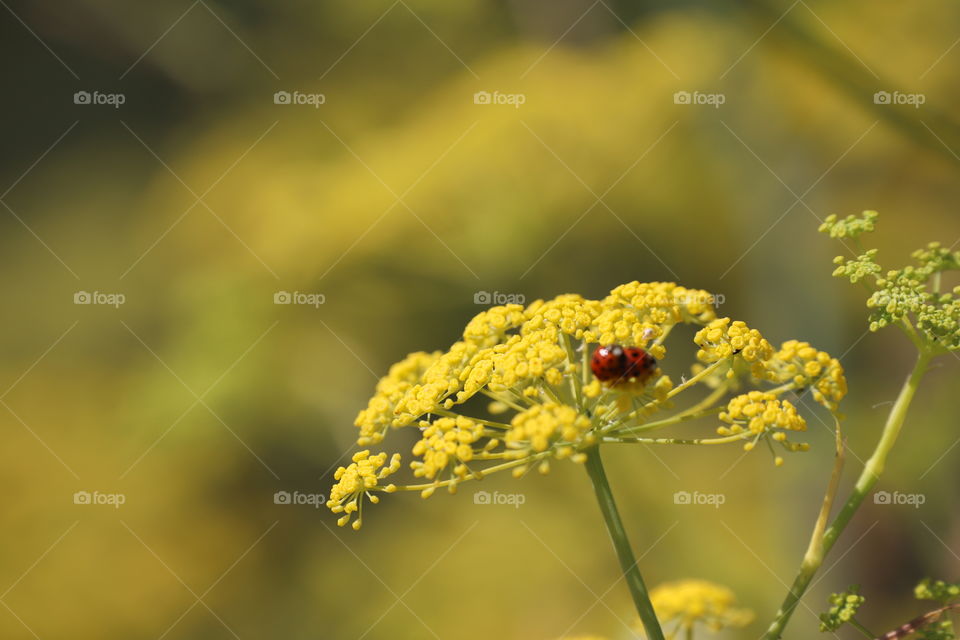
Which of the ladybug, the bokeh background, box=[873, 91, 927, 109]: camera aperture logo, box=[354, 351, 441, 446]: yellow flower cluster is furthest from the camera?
the bokeh background

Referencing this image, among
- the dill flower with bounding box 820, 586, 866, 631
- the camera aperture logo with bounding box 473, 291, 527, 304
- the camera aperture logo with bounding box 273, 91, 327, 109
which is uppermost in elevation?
the camera aperture logo with bounding box 273, 91, 327, 109

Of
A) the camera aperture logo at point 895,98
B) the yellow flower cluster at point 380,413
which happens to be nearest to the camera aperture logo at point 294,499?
Answer: the yellow flower cluster at point 380,413

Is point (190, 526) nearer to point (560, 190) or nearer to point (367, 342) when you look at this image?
point (367, 342)

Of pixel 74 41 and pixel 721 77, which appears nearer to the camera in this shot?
pixel 721 77

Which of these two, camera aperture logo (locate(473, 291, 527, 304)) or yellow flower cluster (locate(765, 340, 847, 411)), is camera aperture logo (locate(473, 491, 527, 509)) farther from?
yellow flower cluster (locate(765, 340, 847, 411))

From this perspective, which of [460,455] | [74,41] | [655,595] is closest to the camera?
[460,455]

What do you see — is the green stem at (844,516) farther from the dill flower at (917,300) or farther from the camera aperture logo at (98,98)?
the camera aperture logo at (98,98)

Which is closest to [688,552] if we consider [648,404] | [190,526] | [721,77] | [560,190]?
[560,190]

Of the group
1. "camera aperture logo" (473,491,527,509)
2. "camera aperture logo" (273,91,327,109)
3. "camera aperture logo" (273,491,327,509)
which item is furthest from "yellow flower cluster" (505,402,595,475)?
"camera aperture logo" (273,91,327,109)
